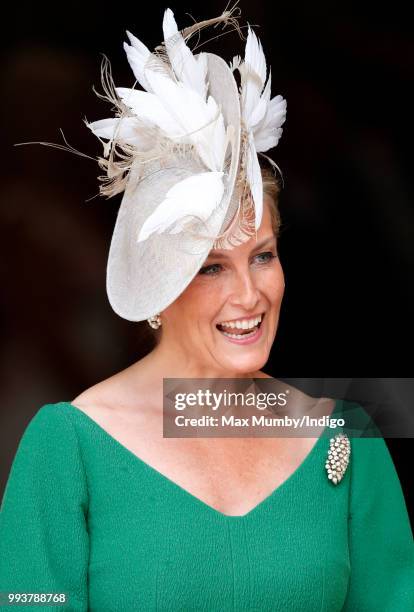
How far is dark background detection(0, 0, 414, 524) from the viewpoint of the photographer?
294 centimetres

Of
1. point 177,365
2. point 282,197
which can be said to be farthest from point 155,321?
point 282,197

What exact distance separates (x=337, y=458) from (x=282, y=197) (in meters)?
1.01

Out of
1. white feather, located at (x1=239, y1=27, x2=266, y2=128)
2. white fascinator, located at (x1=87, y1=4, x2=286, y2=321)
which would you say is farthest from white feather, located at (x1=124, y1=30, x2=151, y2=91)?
white feather, located at (x1=239, y1=27, x2=266, y2=128)

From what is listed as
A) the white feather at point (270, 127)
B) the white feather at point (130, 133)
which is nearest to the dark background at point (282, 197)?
the white feather at point (270, 127)

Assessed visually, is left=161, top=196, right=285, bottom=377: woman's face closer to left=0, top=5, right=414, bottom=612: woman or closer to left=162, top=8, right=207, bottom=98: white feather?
left=0, top=5, right=414, bottom=612: woman

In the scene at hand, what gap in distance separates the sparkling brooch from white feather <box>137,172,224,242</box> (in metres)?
0.63

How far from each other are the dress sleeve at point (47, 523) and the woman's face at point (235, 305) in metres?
0.33

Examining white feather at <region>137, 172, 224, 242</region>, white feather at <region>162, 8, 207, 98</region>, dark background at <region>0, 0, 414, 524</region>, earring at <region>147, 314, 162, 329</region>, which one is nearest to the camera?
white feather at <region>137, 172, 224, 242</region>

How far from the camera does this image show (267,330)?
222cm

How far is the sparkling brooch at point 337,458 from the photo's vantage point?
2352 mm

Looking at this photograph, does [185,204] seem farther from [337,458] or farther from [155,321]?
[337,458]

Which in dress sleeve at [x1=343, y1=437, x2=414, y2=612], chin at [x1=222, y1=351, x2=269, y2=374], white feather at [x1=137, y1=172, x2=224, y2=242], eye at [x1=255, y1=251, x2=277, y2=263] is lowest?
dress sleeve at [x1=343, y1=437, x2=414, y2=612]

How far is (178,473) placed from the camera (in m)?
2.22

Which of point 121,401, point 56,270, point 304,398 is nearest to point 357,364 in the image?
point 304,398
